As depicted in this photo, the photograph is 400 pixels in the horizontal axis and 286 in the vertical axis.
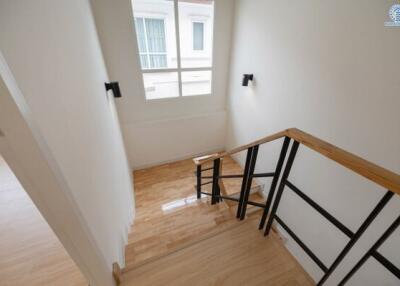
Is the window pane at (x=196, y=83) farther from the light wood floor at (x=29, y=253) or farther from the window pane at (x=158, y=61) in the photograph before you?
the light wood floor at (x=29, y=253)

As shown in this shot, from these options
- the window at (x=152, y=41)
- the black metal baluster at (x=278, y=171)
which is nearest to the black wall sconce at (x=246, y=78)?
the window at (x=152, y=41)

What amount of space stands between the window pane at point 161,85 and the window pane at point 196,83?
0.57ft

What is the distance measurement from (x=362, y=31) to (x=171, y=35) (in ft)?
8.08

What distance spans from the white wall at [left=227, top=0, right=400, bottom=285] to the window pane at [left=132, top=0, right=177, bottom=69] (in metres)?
1.25

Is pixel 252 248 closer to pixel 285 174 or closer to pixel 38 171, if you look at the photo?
pixel 285 174

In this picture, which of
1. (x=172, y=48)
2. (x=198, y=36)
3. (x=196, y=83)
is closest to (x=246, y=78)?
(x=196, y=83)

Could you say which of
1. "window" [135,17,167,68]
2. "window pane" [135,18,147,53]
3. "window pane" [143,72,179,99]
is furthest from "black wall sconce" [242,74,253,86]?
"window pane" [135,18,147,53]

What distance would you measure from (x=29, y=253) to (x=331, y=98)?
2.97m

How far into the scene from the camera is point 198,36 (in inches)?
143

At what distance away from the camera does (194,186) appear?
3.15m

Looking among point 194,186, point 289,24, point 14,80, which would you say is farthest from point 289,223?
point 14,80

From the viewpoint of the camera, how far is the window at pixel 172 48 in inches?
106

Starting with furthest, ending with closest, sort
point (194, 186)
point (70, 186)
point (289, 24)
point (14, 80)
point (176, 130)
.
→ point (176, 130), point (194, 186), point (289, 24), point (70, 186), point (14, 80)

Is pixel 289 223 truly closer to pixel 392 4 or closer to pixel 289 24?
pixel 392 4
